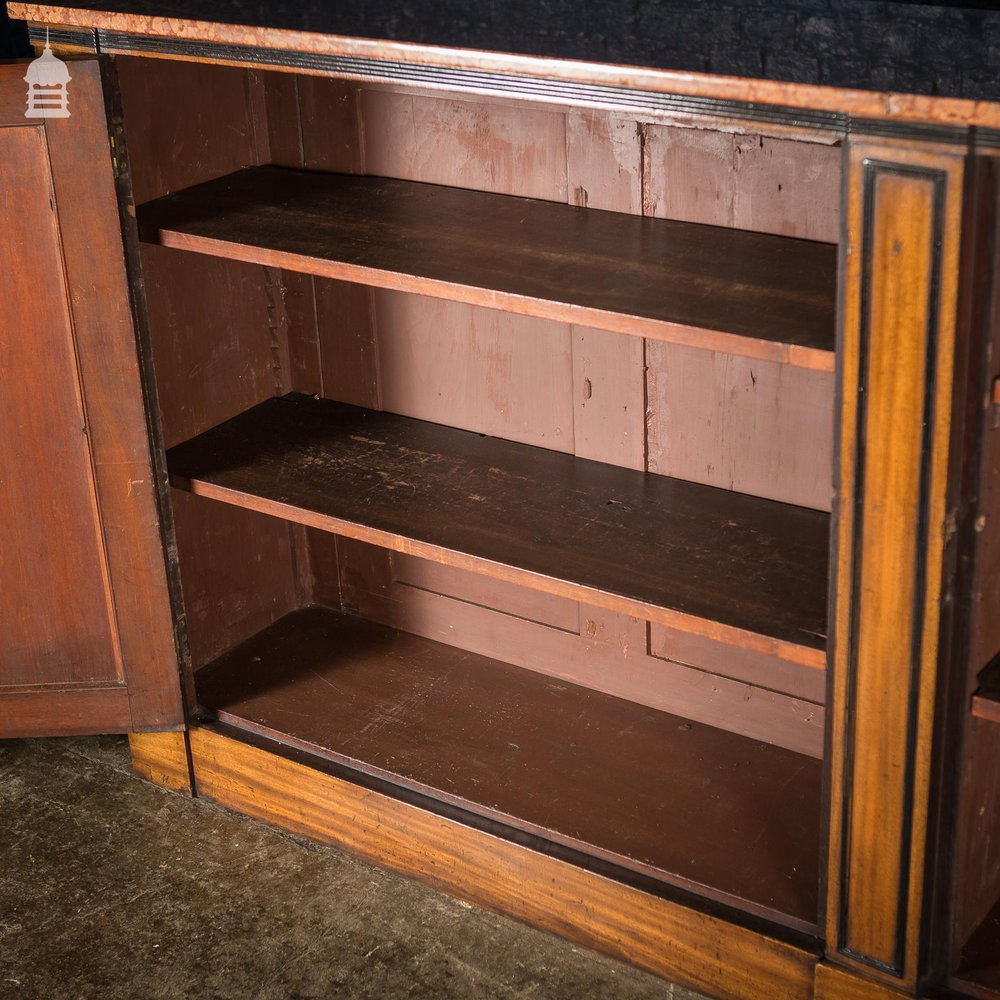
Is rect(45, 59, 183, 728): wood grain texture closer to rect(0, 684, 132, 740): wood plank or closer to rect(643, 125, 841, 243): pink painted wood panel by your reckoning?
rect(0, 684, 132, 740): wood plank

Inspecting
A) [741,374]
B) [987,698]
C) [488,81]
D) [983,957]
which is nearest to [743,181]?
[741,374]

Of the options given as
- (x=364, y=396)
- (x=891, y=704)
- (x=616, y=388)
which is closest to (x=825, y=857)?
(x=891, y=704)

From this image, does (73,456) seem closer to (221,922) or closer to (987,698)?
(221,922)

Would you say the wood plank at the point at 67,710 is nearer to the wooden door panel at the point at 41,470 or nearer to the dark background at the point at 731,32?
the wooden door panel at the point at 41,470

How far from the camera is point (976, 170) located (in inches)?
67.5

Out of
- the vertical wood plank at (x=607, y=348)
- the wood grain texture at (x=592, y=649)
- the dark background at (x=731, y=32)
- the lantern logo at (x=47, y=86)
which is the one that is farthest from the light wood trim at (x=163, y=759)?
the dark background at (x=731, y=32)

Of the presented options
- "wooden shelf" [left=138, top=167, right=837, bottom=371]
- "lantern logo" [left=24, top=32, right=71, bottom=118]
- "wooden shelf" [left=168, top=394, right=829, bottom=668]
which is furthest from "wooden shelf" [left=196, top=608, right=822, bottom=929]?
"lantern logo" [left=24, top=32, right=71, bottom=118]

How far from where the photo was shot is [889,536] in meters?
1.94

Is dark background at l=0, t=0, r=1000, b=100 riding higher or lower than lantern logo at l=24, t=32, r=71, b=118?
higher

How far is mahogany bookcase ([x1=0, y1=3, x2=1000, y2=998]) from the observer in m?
1.93

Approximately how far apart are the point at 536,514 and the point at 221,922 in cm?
91

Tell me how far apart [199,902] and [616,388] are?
1183 mm

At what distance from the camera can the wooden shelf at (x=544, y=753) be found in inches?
98.4

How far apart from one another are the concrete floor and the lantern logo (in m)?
1.35
